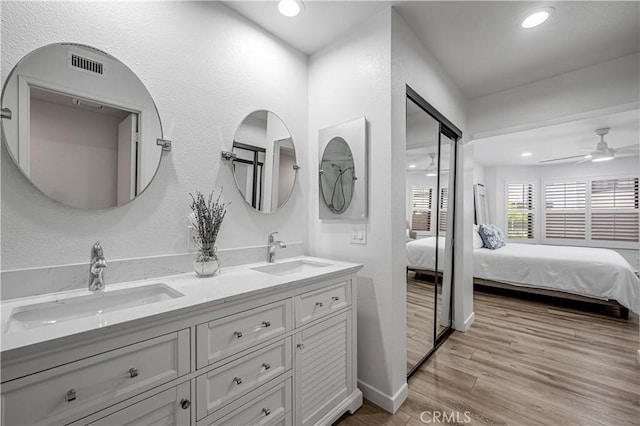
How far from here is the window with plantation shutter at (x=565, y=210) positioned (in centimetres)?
642

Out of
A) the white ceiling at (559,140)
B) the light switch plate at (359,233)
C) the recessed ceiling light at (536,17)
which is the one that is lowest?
the light switch plate at (359,233)

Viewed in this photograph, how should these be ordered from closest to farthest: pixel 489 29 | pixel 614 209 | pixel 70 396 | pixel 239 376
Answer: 1. pixel 70 396
2. pixel 239 376
3. pixel 489 29
4. pixel 614 209

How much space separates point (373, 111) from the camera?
6.19 ft

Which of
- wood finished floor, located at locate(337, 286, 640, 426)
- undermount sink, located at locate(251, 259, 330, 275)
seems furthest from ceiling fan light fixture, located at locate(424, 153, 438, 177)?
wood finished floor, located at locate(337, 286, 640, 426)

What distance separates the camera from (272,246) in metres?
1.98

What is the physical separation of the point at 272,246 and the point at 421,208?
4.32ft

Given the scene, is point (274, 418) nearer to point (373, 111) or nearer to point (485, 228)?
point (373, 111)

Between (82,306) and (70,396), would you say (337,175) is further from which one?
(70,396)

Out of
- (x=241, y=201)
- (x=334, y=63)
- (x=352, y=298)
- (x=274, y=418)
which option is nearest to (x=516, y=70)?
(x=334, y=63)

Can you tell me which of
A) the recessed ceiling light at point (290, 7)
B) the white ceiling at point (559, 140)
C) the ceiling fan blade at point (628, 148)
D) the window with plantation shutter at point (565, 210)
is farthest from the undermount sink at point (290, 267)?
the window with plantation shutter at point (565, 210)

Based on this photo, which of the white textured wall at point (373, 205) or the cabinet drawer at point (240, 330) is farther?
the white textured wall at point (373, 205)

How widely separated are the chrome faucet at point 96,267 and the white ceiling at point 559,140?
4998mm

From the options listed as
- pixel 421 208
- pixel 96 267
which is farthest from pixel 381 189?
pixel 96 267

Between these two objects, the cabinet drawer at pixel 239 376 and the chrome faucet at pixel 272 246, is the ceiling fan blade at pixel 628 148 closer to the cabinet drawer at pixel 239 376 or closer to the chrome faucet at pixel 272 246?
the chrome faucet at pixel 272 246
